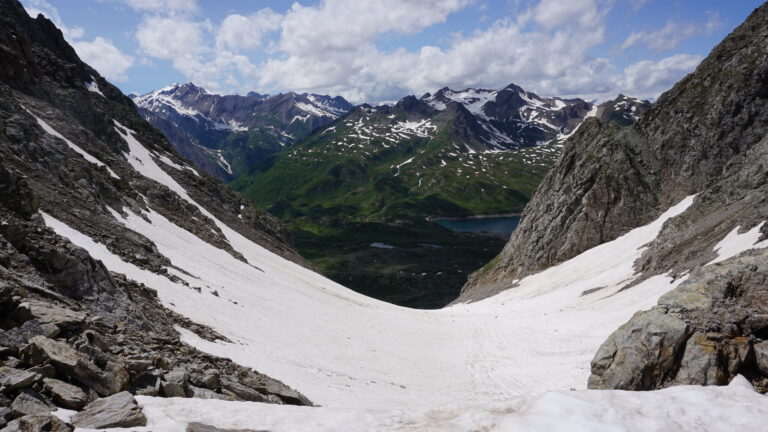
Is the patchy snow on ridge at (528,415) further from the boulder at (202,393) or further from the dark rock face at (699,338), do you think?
the dark rock face at (699,338)

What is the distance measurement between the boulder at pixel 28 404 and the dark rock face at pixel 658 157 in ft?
216

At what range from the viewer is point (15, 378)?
9.45 m

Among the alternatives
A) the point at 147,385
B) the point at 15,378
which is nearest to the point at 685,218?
the point at 147,385

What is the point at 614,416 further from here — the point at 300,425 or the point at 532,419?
the point at 300,425

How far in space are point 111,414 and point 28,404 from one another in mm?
1510

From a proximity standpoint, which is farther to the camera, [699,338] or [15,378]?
[699,338]

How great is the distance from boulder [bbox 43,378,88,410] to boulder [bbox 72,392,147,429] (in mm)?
203

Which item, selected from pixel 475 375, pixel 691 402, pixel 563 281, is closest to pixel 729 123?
pixel 563 281

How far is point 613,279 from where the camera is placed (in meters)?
44.9

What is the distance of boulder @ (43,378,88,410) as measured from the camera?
9.86 meters

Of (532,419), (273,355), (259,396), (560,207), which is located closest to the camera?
(532,419)

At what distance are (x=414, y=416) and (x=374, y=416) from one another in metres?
1.07

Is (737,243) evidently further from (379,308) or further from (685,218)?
(379,308)

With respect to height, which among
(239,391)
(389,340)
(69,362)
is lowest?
(389,340)
